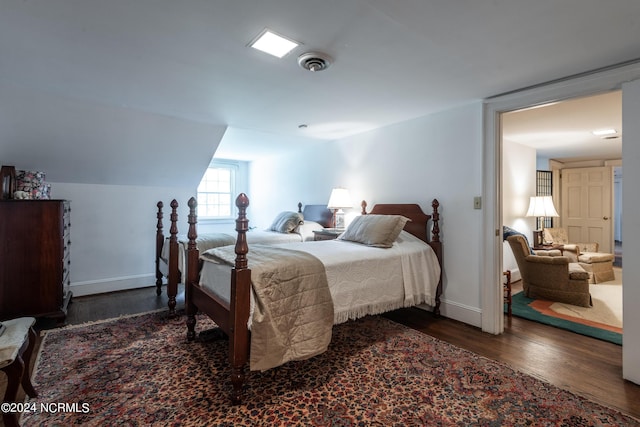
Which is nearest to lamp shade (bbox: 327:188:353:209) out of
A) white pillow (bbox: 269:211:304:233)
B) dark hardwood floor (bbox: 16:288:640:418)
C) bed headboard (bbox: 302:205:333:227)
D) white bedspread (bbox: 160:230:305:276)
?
bed headboard (bbox: 302:205:333:227)

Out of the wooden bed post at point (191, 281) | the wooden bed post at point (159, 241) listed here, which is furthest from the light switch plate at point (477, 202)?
the wooden bed post at point (159, 241)

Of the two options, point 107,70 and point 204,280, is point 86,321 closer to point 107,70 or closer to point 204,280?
point 204,280

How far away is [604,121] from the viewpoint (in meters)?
3.60

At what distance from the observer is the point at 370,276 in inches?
97.7

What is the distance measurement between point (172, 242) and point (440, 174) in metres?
2.88

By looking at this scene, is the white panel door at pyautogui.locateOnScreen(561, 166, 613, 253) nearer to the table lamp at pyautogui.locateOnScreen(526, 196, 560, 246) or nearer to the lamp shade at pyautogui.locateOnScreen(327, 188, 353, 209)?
the table lamp at pyautogui.locateOnScreen(526, 196, 560, 246)

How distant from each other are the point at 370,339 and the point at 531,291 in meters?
2.50

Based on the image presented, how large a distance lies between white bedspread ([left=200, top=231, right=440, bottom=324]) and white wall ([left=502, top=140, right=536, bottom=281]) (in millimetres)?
2272

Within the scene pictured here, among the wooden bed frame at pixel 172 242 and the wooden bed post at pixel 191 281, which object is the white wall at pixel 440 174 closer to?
the wooden bed frame at pixel 172 242

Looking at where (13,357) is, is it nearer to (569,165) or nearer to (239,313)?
(239,313)

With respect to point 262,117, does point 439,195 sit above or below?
below

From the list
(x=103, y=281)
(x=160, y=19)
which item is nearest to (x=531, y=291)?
(x=160, y=19)

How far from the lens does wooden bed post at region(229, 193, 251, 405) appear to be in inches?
67.5

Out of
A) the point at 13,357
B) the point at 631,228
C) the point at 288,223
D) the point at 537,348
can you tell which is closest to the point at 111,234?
the point at 288,223
